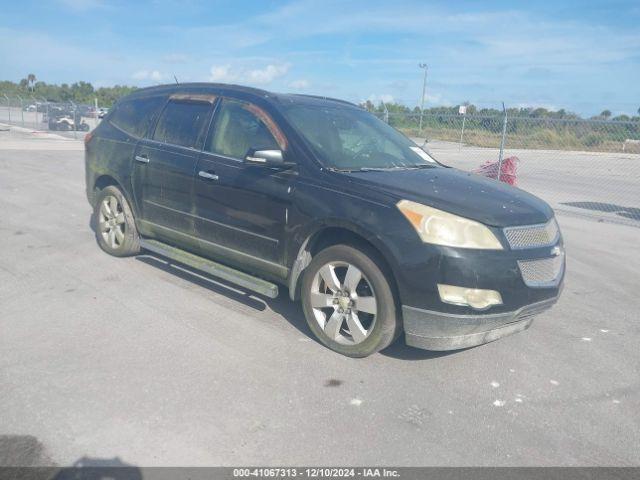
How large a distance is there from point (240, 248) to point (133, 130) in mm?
2155

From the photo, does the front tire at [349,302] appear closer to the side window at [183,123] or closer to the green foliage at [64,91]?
the side window at [183,123]

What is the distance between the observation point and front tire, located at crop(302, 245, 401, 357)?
378cm

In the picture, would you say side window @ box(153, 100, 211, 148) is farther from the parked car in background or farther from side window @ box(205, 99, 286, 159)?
the parked car in background

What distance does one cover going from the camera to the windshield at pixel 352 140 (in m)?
4.46

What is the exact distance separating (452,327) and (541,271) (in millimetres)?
790

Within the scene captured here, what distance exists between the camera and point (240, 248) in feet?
15.3

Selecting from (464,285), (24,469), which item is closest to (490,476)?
(464,285)

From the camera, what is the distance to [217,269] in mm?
4824

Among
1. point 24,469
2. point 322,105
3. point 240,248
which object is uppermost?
point 322,105

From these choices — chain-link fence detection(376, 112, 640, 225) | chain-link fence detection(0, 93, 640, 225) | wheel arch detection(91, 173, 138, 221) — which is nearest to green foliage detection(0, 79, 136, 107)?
chain-link fence detection(0, 93, 640, 225)

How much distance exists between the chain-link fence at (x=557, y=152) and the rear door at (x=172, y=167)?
736cm

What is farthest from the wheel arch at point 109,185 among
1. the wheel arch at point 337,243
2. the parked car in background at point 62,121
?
the parked car in background at point 62,121

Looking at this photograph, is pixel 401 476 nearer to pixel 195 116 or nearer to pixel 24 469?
pixel 24 469

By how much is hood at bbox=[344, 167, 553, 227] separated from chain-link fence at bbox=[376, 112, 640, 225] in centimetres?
695
